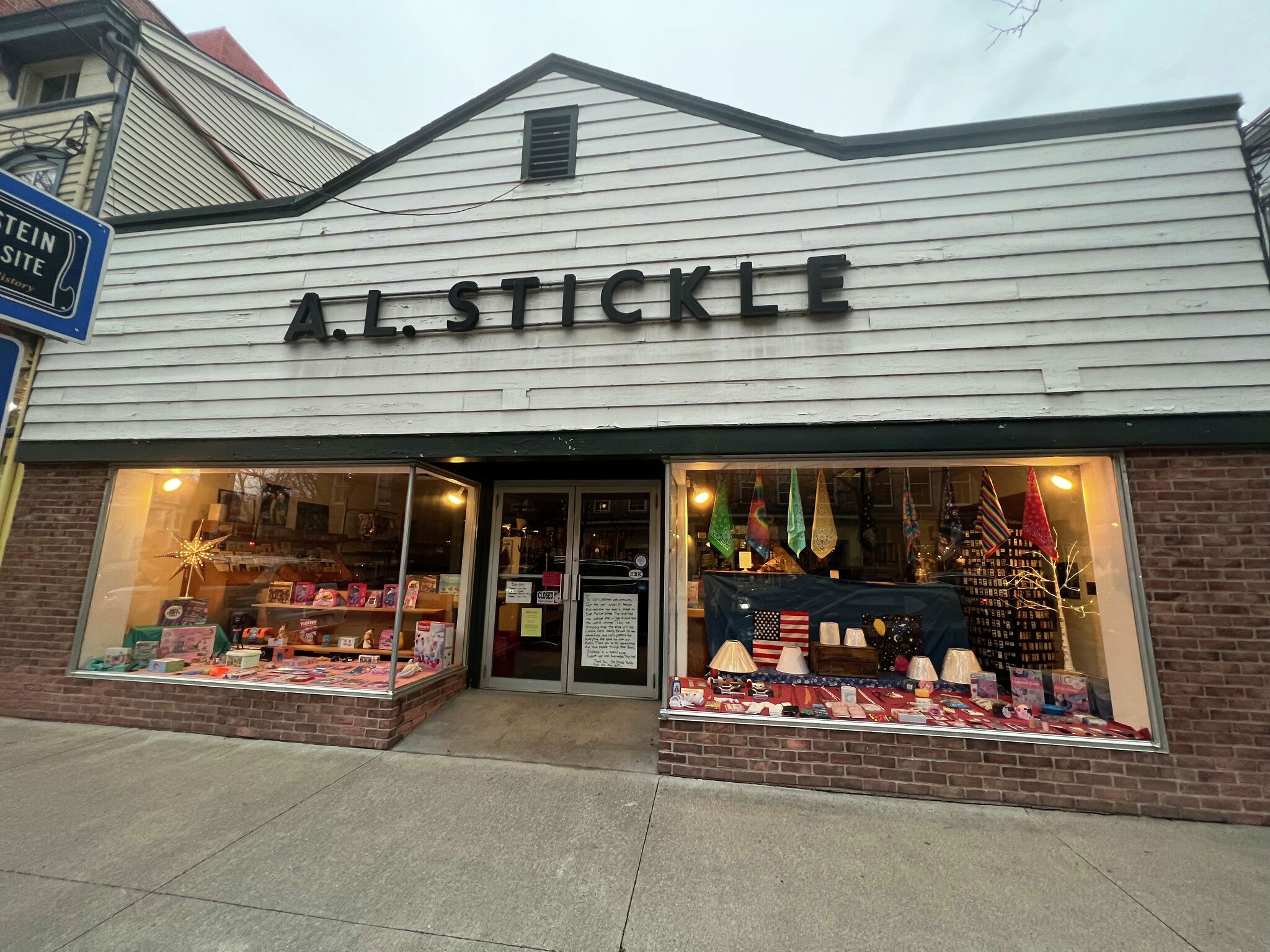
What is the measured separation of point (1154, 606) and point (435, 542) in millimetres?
6277

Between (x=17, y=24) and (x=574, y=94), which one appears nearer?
(x=574, y=94)

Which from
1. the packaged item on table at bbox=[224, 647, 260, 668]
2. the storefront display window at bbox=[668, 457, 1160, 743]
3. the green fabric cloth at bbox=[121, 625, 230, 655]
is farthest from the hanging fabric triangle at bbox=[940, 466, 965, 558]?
the green fabric cloth at bbox=[121, 625, 230, 655]

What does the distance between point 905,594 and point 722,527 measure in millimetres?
1886

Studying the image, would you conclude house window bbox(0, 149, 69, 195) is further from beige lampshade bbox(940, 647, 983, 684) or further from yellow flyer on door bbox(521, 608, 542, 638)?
beige lampshade bbox(940, 647, 983, 684)

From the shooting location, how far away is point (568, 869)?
312 cm

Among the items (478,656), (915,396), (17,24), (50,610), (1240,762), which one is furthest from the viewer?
(17,24)

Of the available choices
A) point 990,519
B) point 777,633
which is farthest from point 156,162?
point 990,519

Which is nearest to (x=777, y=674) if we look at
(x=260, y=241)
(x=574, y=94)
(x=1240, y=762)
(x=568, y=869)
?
(x=568, y=869)

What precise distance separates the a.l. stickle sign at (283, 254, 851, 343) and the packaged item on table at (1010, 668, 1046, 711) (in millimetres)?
3502

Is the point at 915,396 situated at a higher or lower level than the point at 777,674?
higher

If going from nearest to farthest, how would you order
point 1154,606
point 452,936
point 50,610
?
1. point 452,936
2. point 1154,606
3. point 50,610

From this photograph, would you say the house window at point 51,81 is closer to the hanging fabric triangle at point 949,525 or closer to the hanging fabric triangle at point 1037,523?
the hanging fabric triangle at point 949,525

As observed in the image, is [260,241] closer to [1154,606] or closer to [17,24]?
[17,24]

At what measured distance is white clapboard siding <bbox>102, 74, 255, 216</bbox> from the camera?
21.8 feet
